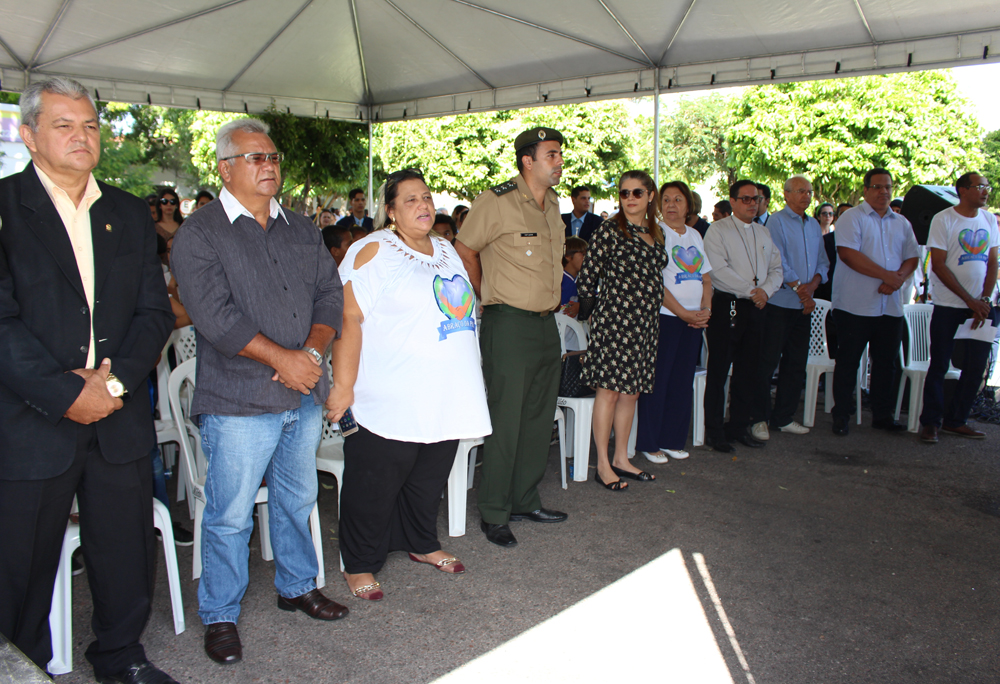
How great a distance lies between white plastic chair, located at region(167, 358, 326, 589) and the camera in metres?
2.94

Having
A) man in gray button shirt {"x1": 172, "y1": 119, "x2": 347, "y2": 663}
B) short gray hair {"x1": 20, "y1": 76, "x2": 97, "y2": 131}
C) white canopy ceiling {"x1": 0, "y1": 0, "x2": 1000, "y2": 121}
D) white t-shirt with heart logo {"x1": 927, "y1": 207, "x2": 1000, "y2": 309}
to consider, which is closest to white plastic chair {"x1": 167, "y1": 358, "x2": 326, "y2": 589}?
man in gray button shirt {"x1": 172, "y1": 119, "x2": 347, "y2": 663}

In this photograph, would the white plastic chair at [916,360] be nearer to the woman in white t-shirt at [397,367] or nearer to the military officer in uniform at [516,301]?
the military officer in uniform at [516,301]

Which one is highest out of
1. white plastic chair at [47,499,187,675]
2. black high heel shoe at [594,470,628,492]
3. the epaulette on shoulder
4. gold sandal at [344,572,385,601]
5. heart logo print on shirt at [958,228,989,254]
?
the epaulette on shoulder

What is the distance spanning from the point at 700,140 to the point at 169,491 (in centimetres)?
4052

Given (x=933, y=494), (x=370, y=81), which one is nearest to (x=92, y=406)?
(x=933, y=494)

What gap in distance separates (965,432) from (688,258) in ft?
9.73

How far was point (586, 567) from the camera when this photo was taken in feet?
11.0

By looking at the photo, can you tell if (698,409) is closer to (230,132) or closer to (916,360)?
(916,360)

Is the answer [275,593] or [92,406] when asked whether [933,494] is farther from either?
[92,406]

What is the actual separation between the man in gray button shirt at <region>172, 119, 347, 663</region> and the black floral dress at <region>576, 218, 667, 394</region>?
193cm

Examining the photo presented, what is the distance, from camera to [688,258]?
4.68 m

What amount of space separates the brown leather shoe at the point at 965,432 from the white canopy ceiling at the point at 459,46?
10.6 feet

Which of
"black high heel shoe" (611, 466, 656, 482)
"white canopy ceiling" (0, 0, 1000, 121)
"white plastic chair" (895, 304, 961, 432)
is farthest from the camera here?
"white canopy ceiling" (0, 0, 1000, 121)

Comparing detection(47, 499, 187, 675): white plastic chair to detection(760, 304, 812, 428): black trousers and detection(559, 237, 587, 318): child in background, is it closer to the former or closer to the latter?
detection(559, 237, 587, 318): child in background
